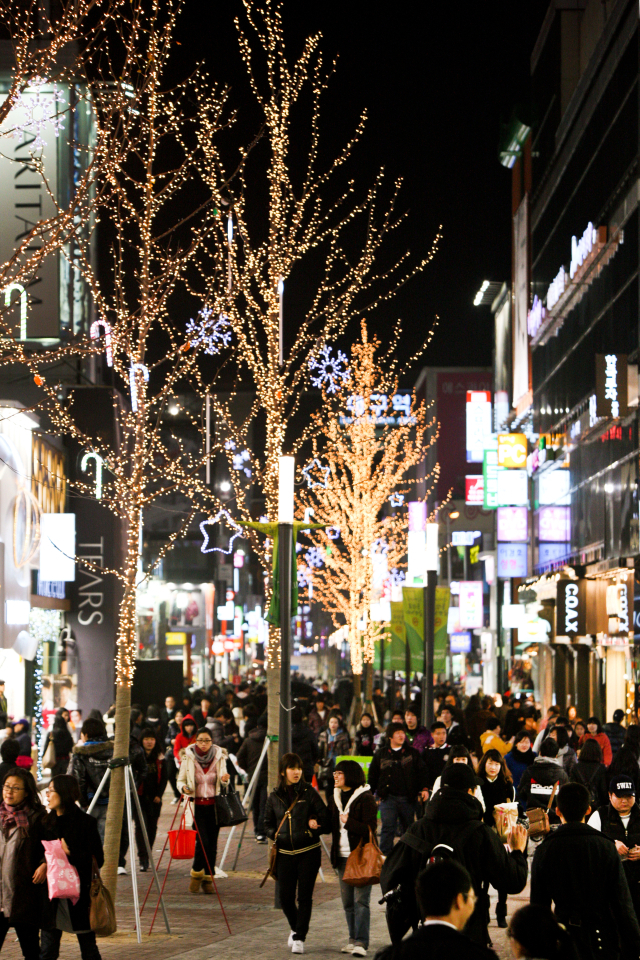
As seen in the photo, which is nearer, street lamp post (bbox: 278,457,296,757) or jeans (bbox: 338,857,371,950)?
jeans (bbox: 338,857,371,950)

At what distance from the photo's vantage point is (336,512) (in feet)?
121

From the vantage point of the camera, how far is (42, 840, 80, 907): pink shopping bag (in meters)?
8.23

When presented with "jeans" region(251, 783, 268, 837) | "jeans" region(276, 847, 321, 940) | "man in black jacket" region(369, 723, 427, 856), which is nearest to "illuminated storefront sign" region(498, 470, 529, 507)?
"jeans" region(251, 783, 268, 837)

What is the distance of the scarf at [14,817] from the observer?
27.7 feet

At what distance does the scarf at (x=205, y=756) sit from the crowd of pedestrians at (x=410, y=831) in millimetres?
14

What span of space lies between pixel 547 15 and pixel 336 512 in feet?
74.4

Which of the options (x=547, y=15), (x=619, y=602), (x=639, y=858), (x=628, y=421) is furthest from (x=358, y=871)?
(x=547, y=15)

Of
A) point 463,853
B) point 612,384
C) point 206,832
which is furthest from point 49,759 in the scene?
point 612,384

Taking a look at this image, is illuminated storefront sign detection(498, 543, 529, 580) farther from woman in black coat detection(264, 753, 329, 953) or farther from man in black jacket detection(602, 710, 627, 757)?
woman in black coat detection(264, 753, 329, 953)

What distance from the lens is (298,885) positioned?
10398mm

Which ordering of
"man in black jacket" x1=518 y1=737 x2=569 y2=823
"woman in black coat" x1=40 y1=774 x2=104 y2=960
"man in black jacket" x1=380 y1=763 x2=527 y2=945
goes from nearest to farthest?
"man in black jacket" x1=380 y1=763 x2=527 y2=945 → "woman in black coat" x1=40 y1=774 x2=104 y2=960 → "man in black jacket" x1=518 y1=737 x2=569 y2=823

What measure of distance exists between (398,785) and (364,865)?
9.44 ft

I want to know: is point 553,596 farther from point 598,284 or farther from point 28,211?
point 28,211

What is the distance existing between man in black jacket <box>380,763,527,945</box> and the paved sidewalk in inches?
117
